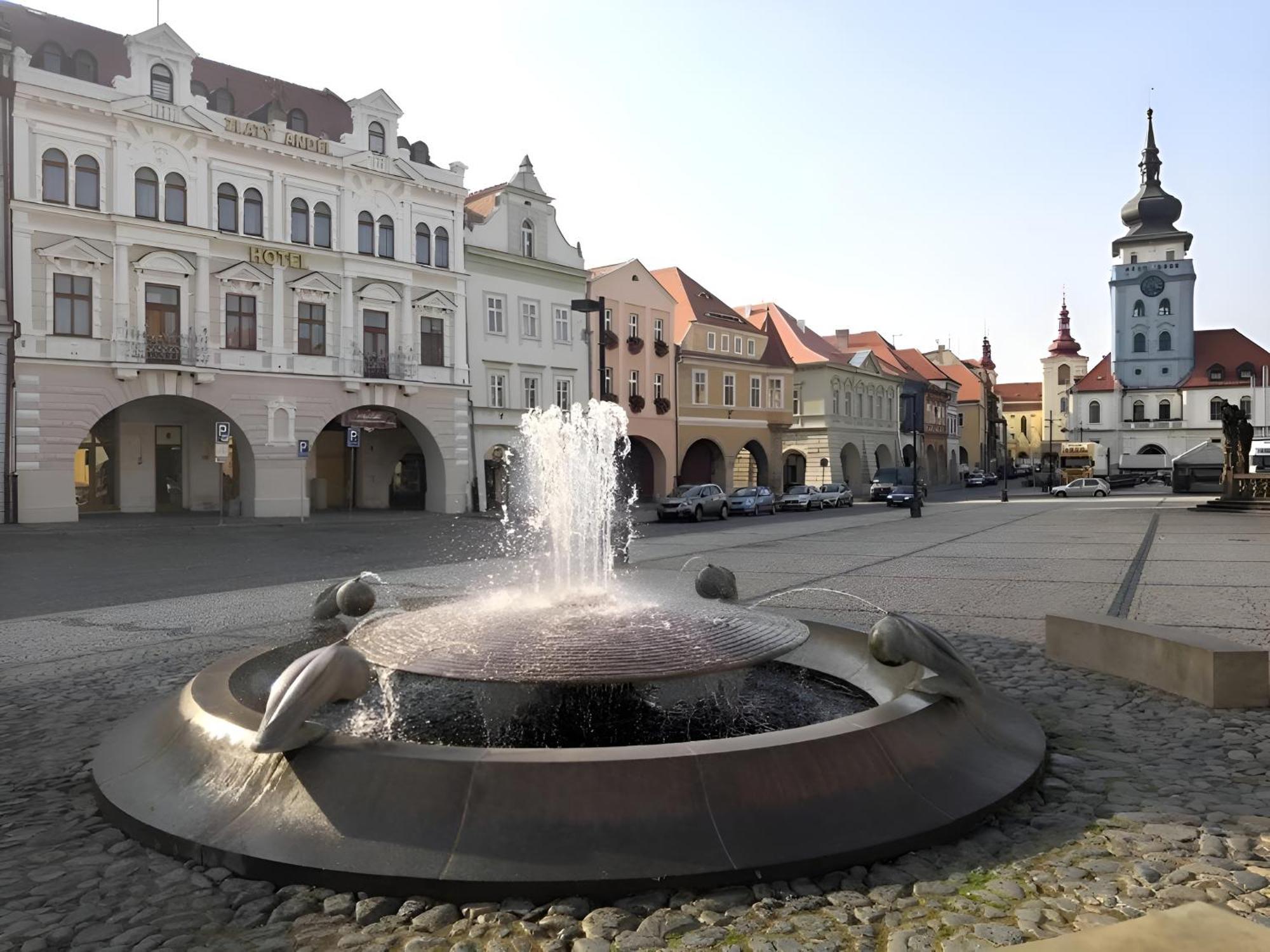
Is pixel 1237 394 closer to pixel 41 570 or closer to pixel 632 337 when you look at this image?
pixel 632 337

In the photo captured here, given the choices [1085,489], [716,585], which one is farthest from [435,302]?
[1085,489]

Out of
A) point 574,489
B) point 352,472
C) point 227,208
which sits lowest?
point 574,489

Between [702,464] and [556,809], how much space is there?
46.9 m

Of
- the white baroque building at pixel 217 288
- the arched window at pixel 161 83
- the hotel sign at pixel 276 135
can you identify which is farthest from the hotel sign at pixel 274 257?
the arched window at pixel 161 83

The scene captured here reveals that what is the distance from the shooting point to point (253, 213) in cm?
2941

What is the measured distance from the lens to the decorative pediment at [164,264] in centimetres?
2675

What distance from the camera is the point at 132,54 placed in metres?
26.8

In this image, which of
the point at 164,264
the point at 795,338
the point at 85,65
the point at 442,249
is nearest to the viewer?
the point at 85,65

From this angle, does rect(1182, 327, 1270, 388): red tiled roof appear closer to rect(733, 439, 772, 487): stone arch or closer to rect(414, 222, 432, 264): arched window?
rect(733, 439, 772, 487): stone arch

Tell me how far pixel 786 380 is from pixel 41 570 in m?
42.1

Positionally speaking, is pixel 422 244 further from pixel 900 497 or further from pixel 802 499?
pixel 900 497

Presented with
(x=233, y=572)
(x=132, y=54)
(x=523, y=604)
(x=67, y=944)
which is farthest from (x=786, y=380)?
(x=67, y=944)

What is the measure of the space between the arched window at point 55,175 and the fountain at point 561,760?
25.0 meters

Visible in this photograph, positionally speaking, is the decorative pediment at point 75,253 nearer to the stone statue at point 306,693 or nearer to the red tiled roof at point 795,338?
the stone statue at point 306,693
